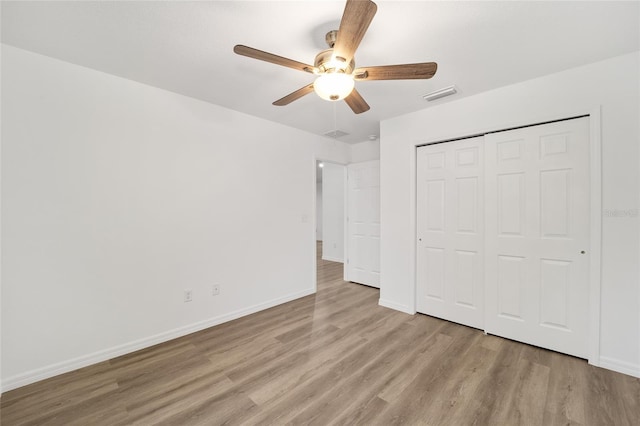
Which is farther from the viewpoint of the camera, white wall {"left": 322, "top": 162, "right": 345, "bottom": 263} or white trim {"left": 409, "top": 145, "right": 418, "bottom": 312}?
white wall {"left": 322, "top": 162, "right": 345, "bottom": 263}

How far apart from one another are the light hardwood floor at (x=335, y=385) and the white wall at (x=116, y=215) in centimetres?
33

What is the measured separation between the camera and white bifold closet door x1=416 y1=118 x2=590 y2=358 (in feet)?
7.69

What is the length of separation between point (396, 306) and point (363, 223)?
5.14 ft

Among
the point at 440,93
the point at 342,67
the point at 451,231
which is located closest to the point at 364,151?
the point at 440,93

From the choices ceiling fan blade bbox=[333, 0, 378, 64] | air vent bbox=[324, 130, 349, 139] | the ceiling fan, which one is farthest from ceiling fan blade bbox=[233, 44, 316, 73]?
air vent bbox=[324, 130, 349, 139]

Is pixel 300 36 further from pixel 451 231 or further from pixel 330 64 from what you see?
pixel 451 231

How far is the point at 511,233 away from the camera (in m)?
2.66

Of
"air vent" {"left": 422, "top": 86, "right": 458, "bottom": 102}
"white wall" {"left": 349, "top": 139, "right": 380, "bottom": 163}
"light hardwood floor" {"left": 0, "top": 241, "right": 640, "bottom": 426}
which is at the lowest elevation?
"light hardwood floor" {"left": 0, "top": 241, "right": 640, "bottom": 426}

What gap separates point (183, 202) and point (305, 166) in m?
1.85

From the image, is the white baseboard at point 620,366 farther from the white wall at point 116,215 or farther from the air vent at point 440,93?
the white wall at point 116,215

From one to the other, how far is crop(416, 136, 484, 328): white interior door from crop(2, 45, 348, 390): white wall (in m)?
2.05

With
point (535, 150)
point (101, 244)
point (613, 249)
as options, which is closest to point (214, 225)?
point (101, 244)

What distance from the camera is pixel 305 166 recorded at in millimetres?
3998

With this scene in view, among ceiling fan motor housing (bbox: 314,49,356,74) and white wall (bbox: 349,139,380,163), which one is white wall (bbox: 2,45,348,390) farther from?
ceiling fan motor housing (bbox: 314,49,356,74)
